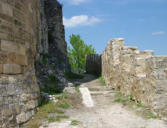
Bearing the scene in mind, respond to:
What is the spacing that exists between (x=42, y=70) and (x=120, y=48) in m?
3.40

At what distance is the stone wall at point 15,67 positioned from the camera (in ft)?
15.3

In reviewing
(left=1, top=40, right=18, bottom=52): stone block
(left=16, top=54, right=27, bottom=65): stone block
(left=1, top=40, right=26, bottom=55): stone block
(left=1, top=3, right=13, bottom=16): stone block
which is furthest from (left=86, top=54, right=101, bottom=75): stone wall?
(left=1, top=3, right=13, bottom=16): stone block

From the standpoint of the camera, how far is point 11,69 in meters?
4.88

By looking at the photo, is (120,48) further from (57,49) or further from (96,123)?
(57,49)

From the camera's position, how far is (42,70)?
9016 mm

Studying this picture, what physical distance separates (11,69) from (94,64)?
1283 centimetres

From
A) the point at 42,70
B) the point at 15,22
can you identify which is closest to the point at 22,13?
Answer: the point at 15,22

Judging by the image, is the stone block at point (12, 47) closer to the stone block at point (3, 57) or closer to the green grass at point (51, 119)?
the stone block at point (3, 57)

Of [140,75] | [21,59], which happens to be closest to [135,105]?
[140,75]

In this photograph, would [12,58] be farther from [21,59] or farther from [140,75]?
[140,75]

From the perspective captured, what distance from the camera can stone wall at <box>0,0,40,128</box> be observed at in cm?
466

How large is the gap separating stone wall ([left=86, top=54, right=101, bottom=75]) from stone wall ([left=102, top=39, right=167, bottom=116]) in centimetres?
705

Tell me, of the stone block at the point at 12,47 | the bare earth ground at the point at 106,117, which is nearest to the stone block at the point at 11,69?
the stone block at the point at 12,47

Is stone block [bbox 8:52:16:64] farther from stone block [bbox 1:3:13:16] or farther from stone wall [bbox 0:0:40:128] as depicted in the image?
stone block [bbox 1:3:13:16]
